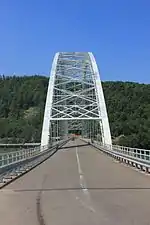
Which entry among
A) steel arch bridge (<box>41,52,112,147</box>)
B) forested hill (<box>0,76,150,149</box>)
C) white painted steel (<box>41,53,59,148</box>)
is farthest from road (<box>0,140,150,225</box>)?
forested hill (<box>0,76,150,149</box>)

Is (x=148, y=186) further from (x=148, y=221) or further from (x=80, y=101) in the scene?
(x=80, y=101)

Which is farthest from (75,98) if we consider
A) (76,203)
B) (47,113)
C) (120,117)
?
(76,203)

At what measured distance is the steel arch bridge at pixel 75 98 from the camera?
246 ft

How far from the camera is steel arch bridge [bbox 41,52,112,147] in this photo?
75062 mm

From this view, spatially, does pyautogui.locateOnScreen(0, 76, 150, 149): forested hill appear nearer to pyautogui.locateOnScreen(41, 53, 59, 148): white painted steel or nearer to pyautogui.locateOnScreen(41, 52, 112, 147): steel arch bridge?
pyautogui.locateOnScreen(41, 52, 112, 147): steel arch bridge

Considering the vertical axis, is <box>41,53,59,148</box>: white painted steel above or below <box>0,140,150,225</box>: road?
above

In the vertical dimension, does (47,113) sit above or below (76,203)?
above

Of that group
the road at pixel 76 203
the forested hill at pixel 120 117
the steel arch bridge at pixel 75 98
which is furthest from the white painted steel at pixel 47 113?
the road at pixel 76 203

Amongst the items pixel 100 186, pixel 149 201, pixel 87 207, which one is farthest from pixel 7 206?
pixel 100 186

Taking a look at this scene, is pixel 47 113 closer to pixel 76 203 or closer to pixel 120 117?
pixel 76 203

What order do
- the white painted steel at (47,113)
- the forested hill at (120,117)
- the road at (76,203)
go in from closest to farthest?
the road at (76,203) < the white painted steel at (47,113) < the forested hill at (120,117)

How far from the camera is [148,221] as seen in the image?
891 cm

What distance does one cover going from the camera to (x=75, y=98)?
9775cm

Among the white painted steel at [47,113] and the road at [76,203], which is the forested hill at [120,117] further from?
A: the road at [76,203]
